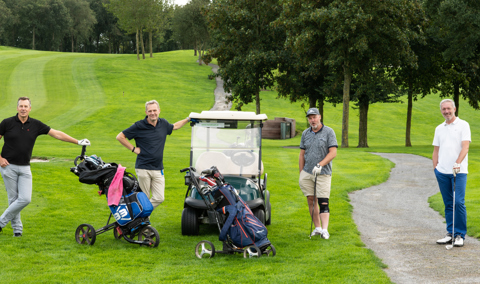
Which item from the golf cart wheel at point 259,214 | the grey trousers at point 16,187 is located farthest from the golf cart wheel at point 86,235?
the golf cart wheel at point 259,214

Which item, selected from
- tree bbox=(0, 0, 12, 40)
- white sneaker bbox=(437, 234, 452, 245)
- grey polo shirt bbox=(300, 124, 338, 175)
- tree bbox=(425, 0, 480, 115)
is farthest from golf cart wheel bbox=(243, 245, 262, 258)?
tree bbox=(0, 0, 12, 40)

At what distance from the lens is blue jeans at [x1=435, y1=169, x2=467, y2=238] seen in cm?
705

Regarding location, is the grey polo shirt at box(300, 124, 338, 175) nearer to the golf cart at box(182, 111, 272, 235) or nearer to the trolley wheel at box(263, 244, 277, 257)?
the golf cart at box(182, 111, 272, 235)

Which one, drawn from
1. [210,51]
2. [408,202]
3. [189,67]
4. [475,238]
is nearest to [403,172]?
[408,202]

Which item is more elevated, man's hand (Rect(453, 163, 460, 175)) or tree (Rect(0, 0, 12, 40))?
tree (Rect(0, 0, 12, 40))

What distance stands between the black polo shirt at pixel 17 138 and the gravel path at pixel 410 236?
17.7ft

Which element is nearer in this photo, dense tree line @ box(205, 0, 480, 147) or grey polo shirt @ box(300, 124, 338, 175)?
grey polo shirt @ box(300, 124, 338, 175)

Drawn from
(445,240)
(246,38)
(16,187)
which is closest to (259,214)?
(445,240)

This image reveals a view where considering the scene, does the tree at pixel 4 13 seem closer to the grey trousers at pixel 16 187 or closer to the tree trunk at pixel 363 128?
the tree trunk at pixel 363 128

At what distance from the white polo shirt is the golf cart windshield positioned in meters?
2.90

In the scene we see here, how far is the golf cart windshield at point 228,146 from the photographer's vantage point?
8.30 m

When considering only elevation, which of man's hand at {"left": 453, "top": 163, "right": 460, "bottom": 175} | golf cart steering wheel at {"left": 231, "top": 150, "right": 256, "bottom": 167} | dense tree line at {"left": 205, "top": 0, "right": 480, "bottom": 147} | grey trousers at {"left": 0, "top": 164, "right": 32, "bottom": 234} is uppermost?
dense tree line at {"left": 205, "top": 0, "right": 480, "bottom": 147}

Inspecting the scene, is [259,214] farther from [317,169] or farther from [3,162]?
[3,162]

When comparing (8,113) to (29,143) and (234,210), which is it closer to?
(29,143)
